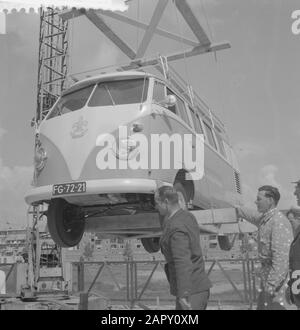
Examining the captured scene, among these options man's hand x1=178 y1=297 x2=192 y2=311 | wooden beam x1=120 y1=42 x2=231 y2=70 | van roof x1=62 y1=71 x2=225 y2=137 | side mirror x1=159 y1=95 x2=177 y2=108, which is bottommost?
man's hand x1=178 y1=297 x2=192 y2=311

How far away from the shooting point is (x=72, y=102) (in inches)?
246

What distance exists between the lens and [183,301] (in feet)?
10.3

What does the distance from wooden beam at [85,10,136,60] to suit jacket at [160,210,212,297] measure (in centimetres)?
518

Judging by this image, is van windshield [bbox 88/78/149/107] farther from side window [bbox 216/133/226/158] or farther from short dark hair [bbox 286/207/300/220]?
side window [bbox 216/133/226/158]

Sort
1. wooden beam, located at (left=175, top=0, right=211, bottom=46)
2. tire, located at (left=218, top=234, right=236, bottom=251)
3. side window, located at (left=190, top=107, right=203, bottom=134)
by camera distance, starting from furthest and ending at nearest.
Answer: tire, located at (left=218, top=234, right=236, bottom=251) → side window, located at (left=190, top=107, right=203, bottom=134) → wooden beam, located at (left=175, top=0, right=211, bottom=46)

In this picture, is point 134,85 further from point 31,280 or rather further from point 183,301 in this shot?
point 31,280

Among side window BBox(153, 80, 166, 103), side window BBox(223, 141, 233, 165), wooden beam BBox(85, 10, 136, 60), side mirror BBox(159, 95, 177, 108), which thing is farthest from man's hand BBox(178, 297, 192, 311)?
side window BBox(223, 141, 233, 165)

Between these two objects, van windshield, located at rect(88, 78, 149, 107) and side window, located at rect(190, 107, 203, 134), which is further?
side window, located at rect(190, 107, 203, 134)

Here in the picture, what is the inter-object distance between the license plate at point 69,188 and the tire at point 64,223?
0.82 meters

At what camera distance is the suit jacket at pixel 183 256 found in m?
3.17

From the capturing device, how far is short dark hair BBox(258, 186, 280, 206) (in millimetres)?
3623

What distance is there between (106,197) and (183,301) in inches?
107
